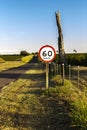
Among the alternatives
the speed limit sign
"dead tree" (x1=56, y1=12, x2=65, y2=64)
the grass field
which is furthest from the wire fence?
the grass field

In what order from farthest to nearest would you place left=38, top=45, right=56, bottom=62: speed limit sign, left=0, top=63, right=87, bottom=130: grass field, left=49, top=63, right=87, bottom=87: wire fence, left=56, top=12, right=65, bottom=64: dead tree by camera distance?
left=56, top=12, right=65, bottom=64: dead tree, left=49, top=63, right=87, bottom=87: wire fence, left=38, top=45, right=56, bottom=62: speed limit sign, left=0, top=63, right=87, bottom=130: grass field

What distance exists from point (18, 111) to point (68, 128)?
2.67 m

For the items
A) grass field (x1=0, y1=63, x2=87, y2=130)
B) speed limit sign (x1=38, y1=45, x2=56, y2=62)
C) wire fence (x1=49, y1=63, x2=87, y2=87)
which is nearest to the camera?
grass field (x1=0, y1=63, x2=87, y2=130)

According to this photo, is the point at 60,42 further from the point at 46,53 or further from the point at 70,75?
the point at 46,53

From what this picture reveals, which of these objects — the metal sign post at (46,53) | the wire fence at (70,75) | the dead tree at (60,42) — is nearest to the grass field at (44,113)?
the metal sign post at (46,53)

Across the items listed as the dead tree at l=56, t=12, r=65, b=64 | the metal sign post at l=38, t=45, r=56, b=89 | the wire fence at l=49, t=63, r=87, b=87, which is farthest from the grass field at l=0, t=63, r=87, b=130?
the dead tree at l=56, t=12, r=65, b=64

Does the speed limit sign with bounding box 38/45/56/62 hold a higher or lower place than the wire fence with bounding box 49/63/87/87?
higher

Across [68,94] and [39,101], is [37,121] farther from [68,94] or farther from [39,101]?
[68,94]

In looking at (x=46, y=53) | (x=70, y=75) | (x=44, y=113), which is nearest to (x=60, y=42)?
(x=70, y=75)

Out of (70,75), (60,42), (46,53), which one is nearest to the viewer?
(46,53)

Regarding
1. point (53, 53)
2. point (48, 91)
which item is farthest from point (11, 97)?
point (53, 53)

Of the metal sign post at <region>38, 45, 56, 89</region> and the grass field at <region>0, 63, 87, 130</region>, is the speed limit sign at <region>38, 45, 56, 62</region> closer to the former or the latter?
the metal sign post at <region>38, 45, 56, 89</region>

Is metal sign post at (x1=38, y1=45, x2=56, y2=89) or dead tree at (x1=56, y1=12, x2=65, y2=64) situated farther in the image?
dead tree at (x1=56, y1=12, x2=65, y2=64)

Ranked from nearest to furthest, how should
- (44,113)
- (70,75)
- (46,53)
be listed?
(44,113)
(46,53)
(70,75)
